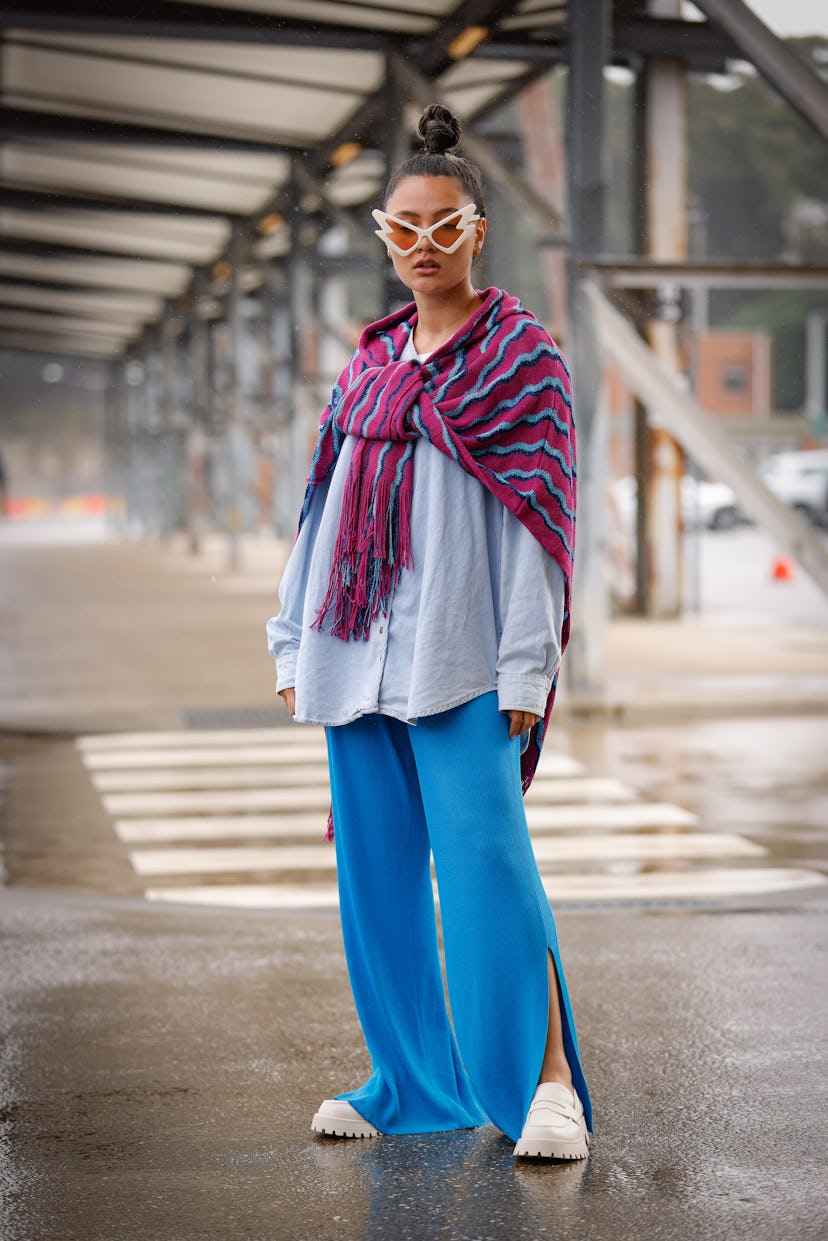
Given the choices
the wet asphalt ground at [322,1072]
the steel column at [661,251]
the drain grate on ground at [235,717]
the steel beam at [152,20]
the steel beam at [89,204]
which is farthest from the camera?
the steel beam at [89,204]

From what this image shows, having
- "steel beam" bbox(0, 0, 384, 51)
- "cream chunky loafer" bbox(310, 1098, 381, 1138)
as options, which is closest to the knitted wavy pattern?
"cream chunky loafer" bbox(310, 1098, 381, 1138)

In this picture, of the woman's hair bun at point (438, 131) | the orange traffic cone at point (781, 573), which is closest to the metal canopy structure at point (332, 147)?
the orange traffic cone at point (781, 573)

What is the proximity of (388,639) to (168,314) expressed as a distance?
114ft

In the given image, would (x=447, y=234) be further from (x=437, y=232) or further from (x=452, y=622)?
(x=452, y=622)

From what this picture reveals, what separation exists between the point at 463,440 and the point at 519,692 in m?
0.51

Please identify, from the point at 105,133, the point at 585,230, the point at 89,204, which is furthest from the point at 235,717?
the point at 89,204

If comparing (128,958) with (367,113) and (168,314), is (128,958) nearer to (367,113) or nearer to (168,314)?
(367,113)

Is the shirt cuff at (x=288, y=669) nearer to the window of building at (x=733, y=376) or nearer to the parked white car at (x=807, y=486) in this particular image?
the parked white car at (x=807, y=486)

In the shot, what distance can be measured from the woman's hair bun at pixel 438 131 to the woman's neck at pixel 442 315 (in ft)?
0.95

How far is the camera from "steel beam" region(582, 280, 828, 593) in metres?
11.2

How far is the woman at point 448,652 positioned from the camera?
3.73 m

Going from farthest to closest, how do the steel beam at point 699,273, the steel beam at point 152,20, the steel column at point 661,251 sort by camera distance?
the steel column at point 661,251
the steel beam at point 152,20
the steel beam at point 699,273

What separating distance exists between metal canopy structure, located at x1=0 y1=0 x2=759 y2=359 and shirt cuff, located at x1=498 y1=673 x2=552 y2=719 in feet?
30.5

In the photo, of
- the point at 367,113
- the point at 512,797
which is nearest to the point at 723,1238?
the point at 512,797
